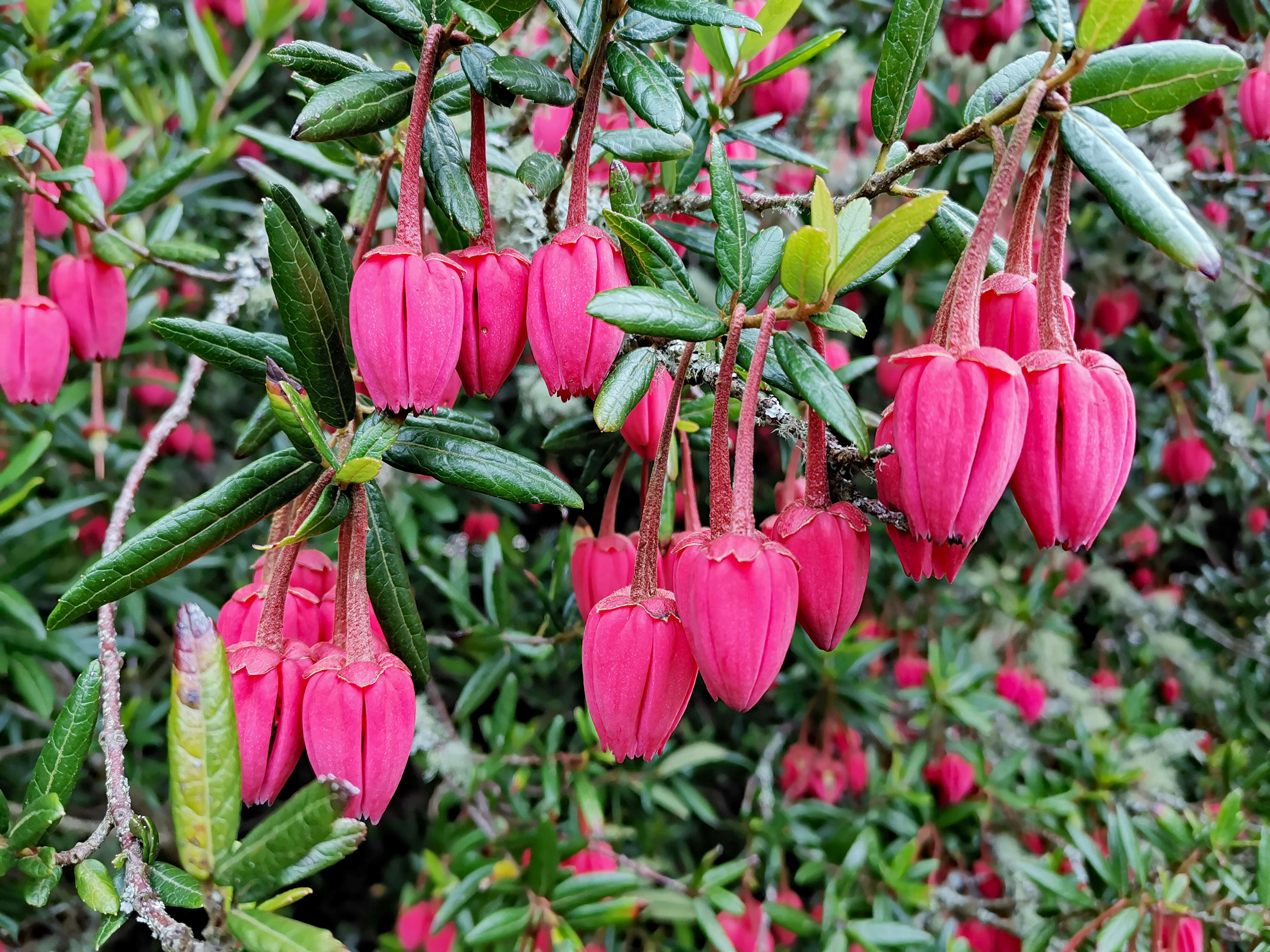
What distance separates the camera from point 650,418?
0.84m

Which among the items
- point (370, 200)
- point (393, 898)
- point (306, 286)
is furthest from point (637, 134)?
point (393, 898)

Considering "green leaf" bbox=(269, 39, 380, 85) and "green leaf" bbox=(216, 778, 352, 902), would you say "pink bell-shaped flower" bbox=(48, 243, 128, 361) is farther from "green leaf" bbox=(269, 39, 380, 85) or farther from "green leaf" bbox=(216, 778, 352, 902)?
"green leaf" bbox=(216, 778, 352, 902)

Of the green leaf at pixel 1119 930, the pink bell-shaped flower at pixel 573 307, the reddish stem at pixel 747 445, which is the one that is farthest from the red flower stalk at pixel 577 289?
the green leaf at pixel 1119 930

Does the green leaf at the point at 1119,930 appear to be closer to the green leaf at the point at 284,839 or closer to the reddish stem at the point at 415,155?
the green leaf at the point at 284,839

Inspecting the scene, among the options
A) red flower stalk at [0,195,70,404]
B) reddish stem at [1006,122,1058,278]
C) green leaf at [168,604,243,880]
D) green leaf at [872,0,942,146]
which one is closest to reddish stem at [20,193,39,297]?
red flower stalk at [0,195,70,404]

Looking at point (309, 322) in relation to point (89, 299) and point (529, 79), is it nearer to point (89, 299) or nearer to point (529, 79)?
point (529, 79)

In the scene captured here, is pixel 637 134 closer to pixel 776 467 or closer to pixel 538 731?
pixel 776 467

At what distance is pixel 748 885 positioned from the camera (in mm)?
1666

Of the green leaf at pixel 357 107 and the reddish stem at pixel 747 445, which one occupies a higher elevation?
the green leaf at pixel 357 107

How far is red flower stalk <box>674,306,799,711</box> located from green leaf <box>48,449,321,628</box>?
33 cm

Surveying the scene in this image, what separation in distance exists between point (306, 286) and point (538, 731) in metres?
1.42

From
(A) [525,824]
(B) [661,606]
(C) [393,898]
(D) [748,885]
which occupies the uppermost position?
(B) [661,606]

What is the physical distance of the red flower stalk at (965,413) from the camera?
0.55 metres

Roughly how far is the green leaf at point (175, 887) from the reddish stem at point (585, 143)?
1.86 feet
